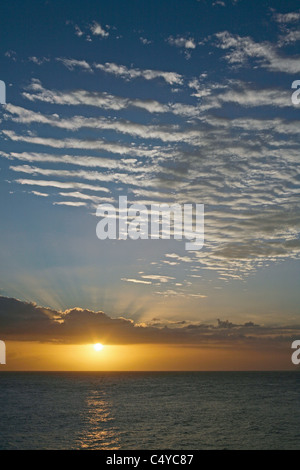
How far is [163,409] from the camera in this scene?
7694 centimetres

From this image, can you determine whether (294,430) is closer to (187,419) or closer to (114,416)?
(187,419)

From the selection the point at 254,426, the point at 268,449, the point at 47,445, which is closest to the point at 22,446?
the point at 47,445

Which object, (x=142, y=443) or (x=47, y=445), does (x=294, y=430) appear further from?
(x=47, y=445)

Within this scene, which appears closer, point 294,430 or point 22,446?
point 22,446

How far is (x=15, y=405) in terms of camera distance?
85.5m

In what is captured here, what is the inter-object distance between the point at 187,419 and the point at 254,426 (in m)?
11.2
